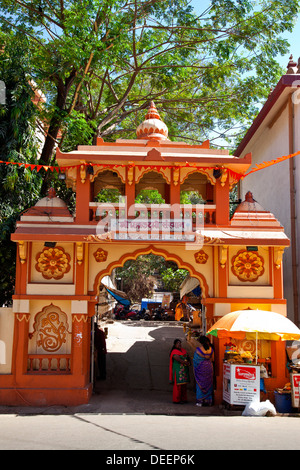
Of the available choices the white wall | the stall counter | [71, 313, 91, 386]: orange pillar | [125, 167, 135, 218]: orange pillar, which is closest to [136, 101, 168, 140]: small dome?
[125, 167, 135, 218]: orange pillar

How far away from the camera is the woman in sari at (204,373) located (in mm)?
9492

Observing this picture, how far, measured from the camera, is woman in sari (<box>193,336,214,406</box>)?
9.49 metres

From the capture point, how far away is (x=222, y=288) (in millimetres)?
9820

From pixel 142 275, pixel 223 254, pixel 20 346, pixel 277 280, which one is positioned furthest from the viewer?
pixel 142 275

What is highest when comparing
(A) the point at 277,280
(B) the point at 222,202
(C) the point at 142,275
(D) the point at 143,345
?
(B) the point at 222,202

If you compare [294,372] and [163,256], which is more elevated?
[163,256]

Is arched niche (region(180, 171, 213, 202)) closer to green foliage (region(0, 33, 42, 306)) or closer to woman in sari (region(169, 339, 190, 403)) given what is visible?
green foliage (region(0, 33, 42, 306))

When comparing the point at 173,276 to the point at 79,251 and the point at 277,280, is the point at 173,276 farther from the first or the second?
the point at 79,251

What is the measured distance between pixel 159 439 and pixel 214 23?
13293 millimetres

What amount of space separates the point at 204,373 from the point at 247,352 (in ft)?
3.30

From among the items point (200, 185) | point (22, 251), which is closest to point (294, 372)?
point (200, 185)

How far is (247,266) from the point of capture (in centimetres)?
992

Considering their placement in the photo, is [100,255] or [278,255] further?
[100,255]
